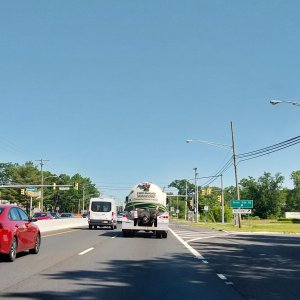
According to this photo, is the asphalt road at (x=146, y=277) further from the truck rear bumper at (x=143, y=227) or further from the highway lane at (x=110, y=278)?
the truck rear bumper at (x=143, y=227)

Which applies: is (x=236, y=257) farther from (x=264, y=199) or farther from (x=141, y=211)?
(x=264, y=199)

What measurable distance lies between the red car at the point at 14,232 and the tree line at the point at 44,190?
3429 inches

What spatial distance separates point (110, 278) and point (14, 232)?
403 cm

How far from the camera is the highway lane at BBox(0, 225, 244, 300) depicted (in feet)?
29.7

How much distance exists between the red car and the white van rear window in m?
25.7

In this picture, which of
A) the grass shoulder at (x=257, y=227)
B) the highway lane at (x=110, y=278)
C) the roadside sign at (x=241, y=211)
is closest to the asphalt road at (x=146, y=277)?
the highway lane at (x=110, y=278)

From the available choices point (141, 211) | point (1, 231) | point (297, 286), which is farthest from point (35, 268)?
point (141, 211)

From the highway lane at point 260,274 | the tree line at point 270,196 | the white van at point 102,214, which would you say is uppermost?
the tree line at point 270,196

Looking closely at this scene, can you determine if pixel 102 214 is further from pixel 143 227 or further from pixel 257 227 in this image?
pixel 257 227

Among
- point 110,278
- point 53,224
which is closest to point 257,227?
point 53,224

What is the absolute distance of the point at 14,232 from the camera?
1391cm

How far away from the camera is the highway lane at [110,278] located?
9055mm

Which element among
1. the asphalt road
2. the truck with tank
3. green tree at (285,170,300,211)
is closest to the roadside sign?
the truck with tank

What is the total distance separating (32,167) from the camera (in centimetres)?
13662
